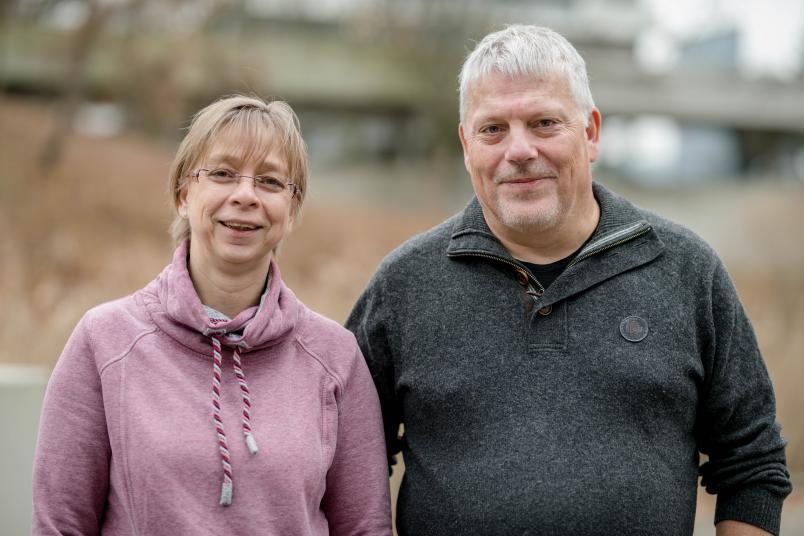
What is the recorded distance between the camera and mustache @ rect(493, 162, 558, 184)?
3.00 meters

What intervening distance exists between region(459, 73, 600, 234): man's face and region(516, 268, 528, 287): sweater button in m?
0.14

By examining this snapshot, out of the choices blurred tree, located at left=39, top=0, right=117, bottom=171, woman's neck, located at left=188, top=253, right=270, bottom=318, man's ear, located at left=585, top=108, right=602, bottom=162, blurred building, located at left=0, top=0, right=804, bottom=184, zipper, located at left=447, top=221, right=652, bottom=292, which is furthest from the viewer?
blurred building, located at left=0, top=0, right=804, bottom=184

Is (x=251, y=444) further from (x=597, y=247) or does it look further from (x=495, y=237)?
(x=597, y=247)

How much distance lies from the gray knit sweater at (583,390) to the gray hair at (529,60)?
1.49 feet

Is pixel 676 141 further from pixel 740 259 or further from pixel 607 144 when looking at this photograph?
pixel 740 259

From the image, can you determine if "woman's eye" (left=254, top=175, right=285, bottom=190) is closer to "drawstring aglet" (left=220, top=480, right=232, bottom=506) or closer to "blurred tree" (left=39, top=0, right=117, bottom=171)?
"drawstring aglet" (left=220, top=480, right=232, bottom=506)

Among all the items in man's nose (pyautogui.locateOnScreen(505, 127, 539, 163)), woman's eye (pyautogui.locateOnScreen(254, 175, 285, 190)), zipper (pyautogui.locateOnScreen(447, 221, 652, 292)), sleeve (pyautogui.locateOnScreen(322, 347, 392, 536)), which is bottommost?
sleeve (pyautogui.locateOnScreen(322, 347, 392, 536))

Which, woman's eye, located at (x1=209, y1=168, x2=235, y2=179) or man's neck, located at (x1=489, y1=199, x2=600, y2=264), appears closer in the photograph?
woman's eye, located at (x1=209, y1=168, x2=235, y2=179)

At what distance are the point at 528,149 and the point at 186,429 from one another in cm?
135

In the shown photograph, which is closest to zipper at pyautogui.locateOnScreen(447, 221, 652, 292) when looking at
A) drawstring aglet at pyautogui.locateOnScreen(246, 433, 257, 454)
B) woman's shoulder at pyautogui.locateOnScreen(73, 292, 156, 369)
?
drawstring aglet at pyautogui.locateOnScreen(246, 433, 257, 454)

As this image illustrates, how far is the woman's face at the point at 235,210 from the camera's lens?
270 cm

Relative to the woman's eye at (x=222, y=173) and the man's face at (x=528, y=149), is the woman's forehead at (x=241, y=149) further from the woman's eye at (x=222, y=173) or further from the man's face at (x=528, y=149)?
the man's face at (x=528, y=149)

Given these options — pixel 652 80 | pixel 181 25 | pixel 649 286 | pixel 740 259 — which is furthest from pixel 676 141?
pixel 649 286

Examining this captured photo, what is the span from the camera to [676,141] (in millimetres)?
38750
